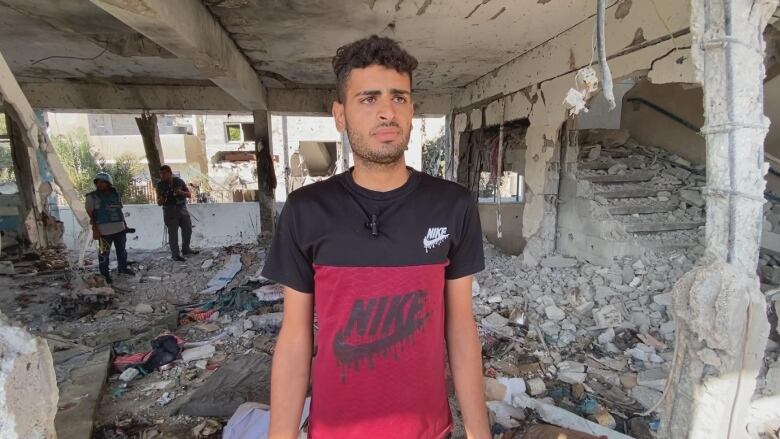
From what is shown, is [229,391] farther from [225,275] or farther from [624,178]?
[624,178]

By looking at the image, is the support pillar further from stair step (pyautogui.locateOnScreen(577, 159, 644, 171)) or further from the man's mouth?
stair step (pyautogui.locateOnScreen(577, 159, 644, 171))

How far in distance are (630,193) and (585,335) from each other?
2.38 meters

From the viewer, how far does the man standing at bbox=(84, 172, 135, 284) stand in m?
6.00

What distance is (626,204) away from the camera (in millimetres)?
5168

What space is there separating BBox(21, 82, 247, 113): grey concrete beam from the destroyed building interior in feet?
0.13

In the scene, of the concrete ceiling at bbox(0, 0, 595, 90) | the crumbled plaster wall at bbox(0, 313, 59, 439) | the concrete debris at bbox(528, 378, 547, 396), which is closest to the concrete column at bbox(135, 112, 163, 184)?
the concrete ceiling at bbox(0, 0, 595, 90)

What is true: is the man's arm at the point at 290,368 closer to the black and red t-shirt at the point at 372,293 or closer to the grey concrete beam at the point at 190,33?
the black and red t-shirt at the point at 372,293

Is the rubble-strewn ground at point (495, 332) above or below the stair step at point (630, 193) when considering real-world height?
below

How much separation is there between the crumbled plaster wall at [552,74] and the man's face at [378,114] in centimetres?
340

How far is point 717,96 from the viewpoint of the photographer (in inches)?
51.4

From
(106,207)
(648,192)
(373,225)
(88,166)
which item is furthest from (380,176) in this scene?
(88,166)

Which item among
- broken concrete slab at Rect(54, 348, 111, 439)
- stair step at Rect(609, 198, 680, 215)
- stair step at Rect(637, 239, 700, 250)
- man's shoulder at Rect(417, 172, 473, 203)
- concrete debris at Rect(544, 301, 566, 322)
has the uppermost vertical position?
man's shoulder at Rect(417, 172, 473, 203)

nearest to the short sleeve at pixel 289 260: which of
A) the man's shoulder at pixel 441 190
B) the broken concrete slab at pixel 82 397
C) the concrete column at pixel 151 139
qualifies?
the man's shoulder at pixel 441 190

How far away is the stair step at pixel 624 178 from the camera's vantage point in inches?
212
